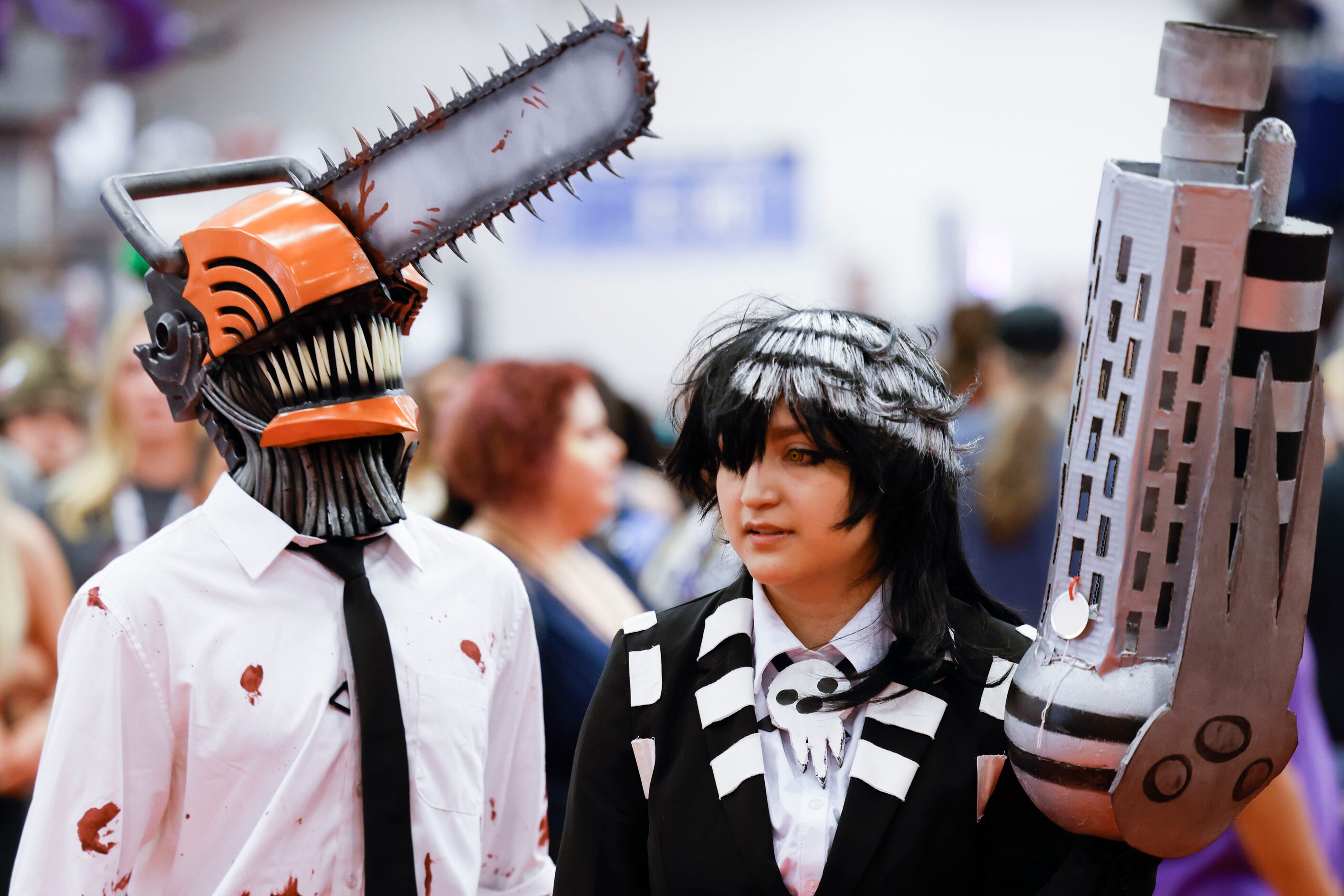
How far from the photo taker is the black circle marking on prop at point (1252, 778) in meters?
1.22

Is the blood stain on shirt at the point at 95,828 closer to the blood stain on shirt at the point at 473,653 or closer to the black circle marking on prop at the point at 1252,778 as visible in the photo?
the blood stain on shirt at the point at 473,653

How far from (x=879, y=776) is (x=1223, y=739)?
35 cm

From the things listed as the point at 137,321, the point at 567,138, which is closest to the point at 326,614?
the point at 567,138

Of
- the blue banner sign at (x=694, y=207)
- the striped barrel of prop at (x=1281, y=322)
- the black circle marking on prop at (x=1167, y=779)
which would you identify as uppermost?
the striped barrel of prop at (x=1281, y=322)

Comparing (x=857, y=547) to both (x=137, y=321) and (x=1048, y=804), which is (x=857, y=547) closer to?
(x=1048, y=804)

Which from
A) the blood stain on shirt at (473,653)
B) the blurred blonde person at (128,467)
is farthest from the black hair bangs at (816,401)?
the blurred blonde person at (128,467)

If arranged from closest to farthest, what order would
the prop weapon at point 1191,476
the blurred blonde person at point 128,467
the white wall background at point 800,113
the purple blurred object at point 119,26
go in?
the prop weapon at point 1191,476, the blurred blonde person at point 128,467, the purple blurred object at point 119,26, the white wall background at point 800,113

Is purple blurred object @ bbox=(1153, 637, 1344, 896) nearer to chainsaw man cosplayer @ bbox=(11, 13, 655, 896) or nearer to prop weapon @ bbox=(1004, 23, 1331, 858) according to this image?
prop weapon @ bbox=(1004, 23, 1331, 858)

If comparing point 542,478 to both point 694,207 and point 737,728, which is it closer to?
point 737,728

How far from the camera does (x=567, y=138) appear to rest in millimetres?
1432

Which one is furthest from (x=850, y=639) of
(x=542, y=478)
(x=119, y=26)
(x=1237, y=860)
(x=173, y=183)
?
(x=119, y=26)

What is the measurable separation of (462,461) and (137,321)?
123 cm

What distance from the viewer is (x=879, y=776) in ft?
4.59

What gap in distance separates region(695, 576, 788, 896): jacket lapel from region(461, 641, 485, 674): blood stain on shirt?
0.29 meters
